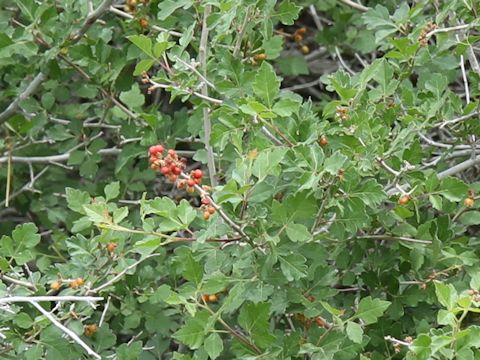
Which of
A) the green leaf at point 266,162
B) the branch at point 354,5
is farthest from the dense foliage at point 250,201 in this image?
the branch at point 354,5

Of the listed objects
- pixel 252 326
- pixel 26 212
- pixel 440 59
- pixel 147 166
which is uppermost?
pixel 440 59

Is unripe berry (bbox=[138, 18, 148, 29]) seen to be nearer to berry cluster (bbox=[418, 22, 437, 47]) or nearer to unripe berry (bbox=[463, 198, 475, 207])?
berry cluster (bbox=[418, 22, 437, 47])

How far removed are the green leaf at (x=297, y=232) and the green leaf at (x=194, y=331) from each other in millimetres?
248

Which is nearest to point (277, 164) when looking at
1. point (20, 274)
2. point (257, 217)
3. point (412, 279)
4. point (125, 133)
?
point (257, 217)

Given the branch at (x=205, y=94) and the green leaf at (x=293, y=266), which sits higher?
the branch at (x=205, y=94)

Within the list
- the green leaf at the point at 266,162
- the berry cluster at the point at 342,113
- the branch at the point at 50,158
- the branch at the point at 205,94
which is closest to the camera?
the green leaf at the point at 266,162

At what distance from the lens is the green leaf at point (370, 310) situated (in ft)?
7.38

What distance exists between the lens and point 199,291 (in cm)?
221

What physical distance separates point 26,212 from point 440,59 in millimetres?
1606

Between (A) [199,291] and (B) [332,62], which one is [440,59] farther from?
(B) [332,62]

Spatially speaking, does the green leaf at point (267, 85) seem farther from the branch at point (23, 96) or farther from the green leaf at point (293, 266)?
the branch at point (23, 96)

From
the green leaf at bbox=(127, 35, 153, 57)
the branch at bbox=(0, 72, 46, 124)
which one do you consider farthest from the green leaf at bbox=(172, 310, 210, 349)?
the branch at bbox=(0, 72, 46, 124)

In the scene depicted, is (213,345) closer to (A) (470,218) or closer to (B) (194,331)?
(B) (194,331)

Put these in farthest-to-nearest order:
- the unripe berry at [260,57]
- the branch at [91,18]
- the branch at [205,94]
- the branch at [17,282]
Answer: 1. the branch at [91,18]
2. the unripe berry at [260,57]
3. the branch at [205,94]
4. the branch at [17,282]
